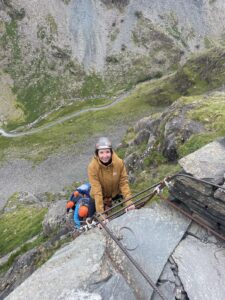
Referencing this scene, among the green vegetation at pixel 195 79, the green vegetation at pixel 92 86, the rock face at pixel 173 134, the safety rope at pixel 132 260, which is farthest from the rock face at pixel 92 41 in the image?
the safety rope at pixel 132 260

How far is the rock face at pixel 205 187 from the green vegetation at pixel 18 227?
1115 inches

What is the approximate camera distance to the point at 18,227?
4394 cm

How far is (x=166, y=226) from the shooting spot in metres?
11.9

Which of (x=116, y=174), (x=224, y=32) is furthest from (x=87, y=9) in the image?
(x=116, y=174)

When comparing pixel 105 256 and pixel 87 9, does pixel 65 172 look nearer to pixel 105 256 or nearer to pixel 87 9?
pixel 105 256

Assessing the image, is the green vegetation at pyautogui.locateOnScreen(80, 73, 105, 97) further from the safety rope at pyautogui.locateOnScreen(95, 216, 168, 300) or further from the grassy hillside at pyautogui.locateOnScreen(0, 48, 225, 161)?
the safety rope at pyautogui.locateOnScreen(95, 216, 168, 300)

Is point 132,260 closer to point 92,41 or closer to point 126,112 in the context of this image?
point 126,112

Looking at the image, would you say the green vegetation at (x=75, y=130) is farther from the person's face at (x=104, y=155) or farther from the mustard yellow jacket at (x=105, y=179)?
the person's face at (x=104, y=155)

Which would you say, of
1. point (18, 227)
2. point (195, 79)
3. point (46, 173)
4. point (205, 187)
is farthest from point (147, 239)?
point (195, 79)

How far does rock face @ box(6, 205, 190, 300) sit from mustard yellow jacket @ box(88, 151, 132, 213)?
5.80 ft

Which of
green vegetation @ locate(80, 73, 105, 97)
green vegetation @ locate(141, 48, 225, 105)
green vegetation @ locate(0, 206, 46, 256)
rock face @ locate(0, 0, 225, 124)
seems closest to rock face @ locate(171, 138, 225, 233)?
green vegetation @ locate(0, 206, 46, 256)

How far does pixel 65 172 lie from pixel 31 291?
61.8m

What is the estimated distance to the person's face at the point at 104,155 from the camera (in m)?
13.2

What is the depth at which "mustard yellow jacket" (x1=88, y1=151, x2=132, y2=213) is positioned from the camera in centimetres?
A: 1366
